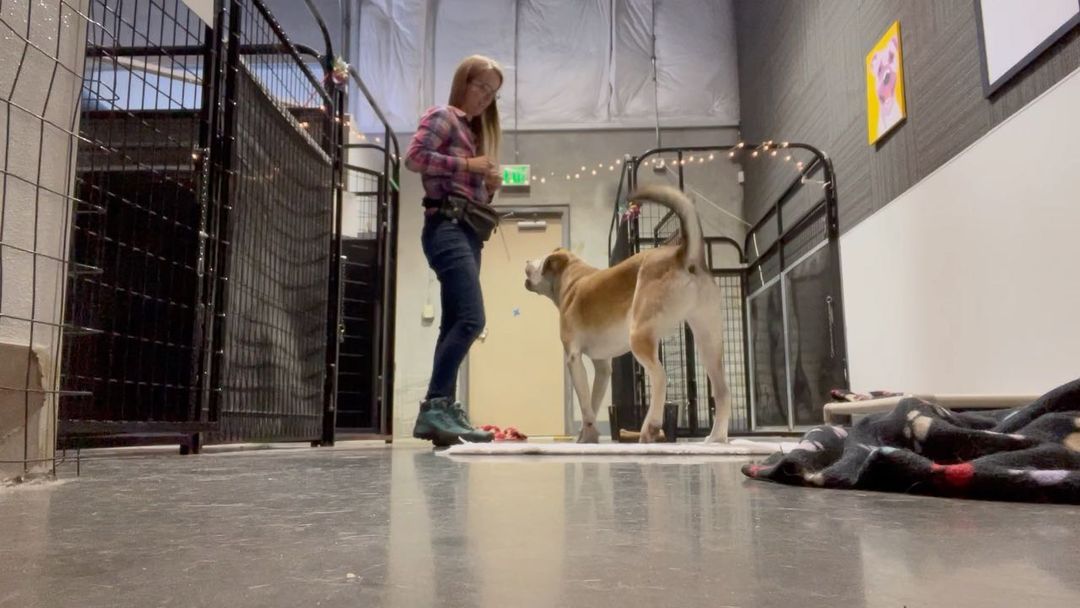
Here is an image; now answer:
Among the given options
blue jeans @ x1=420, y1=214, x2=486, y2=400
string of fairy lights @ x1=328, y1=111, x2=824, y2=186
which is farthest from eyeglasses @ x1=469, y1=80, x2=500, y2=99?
string of fairy lights @ x1=328, y1=111, x2=824, y2=186

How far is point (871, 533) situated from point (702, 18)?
712 centimetres

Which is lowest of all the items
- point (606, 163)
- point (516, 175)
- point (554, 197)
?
point (554, 197)

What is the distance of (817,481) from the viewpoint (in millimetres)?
1171

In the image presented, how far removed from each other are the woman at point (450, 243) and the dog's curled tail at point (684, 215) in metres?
0.61

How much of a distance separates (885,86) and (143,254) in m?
3.30

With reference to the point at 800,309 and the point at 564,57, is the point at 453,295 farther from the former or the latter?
the point at 564,57

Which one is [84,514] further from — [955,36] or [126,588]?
[955,36]

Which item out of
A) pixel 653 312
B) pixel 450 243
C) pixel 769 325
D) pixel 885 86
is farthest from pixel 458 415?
pixel 769 325

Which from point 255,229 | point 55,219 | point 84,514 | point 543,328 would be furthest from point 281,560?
point 543,328

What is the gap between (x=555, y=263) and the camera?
3879 mm

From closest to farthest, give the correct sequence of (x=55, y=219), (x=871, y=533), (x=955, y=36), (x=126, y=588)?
1. (x=126, y=588)
2. (x=871, y=533)
3. (x=55, y=219)
4. (x=955, y=36)

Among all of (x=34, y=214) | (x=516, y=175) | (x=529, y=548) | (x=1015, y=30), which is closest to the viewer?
(x=529, y=548)

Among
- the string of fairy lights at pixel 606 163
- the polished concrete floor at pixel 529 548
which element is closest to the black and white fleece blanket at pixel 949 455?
the polished concrete floor at pixel 529 548

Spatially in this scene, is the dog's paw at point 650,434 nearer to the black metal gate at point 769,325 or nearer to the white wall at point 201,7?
the black metal gate at point 769,325
